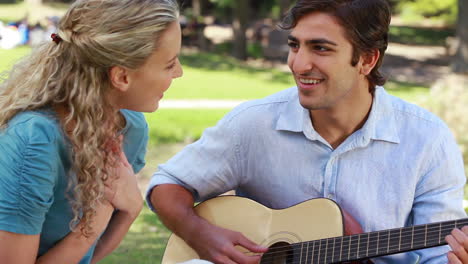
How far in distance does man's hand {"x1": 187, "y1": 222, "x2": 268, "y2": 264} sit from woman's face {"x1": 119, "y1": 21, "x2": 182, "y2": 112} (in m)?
0.70

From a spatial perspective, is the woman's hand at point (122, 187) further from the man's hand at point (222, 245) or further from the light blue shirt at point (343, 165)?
the light blue shirt at point (343, 165)

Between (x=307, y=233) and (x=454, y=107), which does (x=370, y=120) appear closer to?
(x=307, y=233)

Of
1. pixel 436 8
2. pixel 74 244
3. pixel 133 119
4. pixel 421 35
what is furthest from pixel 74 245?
pixel 421 35

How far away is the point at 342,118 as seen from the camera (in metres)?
2.99

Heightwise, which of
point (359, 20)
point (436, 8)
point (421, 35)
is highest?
point (359, 20)

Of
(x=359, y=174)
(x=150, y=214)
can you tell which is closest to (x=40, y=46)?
(x=359, y=174)

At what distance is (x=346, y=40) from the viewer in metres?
2.96

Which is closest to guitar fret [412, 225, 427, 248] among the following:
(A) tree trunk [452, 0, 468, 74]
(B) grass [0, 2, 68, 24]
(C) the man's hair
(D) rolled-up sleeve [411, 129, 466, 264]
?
(D) rolled-up sleeve [411, 129, 466, 264]

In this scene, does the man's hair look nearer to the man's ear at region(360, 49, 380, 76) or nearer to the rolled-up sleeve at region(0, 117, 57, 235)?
the man's ear at region(360, 49, 380, 76)

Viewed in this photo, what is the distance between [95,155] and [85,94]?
21 cm

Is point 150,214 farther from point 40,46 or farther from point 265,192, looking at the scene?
point 40,46

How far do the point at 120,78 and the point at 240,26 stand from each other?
629 inches

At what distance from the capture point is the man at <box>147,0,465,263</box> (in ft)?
9.39

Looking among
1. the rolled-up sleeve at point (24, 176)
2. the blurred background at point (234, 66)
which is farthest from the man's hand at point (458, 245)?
the rolled-up sleeve at point (24, 176)
